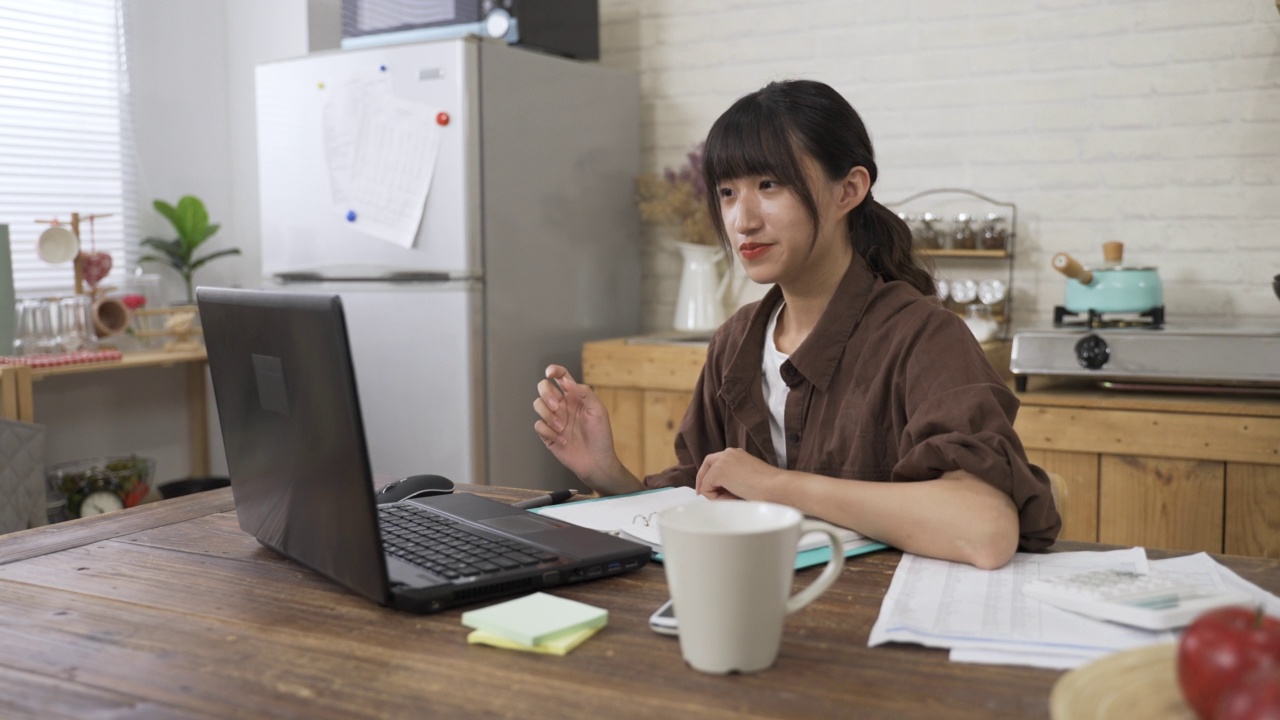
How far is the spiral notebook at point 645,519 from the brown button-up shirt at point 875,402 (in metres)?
0.12

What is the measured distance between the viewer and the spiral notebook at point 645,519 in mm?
1061

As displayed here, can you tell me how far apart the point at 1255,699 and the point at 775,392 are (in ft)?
3.40

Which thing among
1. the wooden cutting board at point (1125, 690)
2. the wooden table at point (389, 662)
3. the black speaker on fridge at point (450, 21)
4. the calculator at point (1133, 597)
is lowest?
the wooden table at point (389, 662)

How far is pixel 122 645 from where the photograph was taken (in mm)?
867

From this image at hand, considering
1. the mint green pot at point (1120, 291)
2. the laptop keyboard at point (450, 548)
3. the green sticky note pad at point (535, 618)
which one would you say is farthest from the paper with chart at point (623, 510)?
the mint green pot at point (1120, 291)

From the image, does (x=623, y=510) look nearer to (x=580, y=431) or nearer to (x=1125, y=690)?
(x=580, y=431)

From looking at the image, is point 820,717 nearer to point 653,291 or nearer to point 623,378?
point 623,378

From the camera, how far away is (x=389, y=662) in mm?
807

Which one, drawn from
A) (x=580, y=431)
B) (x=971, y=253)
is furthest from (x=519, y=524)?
(x=971, y=253)

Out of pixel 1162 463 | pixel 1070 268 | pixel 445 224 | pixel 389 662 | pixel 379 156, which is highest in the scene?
pixel 379 156

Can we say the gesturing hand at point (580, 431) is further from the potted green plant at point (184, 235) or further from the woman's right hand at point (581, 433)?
the potted green plant at point (184, 235)

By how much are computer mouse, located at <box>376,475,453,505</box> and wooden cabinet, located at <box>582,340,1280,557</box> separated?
4.47ft

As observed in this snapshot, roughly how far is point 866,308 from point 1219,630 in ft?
2.90

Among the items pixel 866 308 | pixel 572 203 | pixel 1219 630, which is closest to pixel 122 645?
pixel 1219 630
